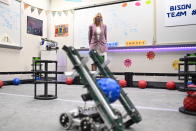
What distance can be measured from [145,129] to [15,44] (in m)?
4.21

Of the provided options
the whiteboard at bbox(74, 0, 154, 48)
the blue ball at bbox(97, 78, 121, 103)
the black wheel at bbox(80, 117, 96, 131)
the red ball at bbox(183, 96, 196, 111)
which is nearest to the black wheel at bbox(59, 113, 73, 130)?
the black wheel at bbox(80, 117, 96, 131)

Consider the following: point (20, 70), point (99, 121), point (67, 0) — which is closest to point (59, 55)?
point (20, 70)

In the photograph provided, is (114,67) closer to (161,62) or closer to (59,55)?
(161,62)

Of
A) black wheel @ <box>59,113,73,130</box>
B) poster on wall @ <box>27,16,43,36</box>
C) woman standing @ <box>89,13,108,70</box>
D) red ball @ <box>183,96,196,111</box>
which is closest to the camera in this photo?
black wheel @ <box>59,113,73,130</box>

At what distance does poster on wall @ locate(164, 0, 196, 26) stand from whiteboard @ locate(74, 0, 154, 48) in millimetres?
365

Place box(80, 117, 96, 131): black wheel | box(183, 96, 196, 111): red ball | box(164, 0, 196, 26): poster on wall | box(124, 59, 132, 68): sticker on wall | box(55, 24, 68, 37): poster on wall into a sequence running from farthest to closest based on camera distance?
box(55, 24, 68, 37): poster on wall
box(124, 59, 132, 68): sticker on wall
box(164, 0, 196, 26): poster on wall
box(183, 96, 196, 111): red ball
box(80, 117, 96, 131): black wheel

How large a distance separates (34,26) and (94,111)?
14.9 ft

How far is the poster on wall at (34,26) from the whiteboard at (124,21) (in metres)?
1.25

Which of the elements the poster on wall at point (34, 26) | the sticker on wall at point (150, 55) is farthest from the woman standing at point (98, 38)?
the poster on wall at point (34, 26)

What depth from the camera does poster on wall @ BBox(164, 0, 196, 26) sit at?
151 inches

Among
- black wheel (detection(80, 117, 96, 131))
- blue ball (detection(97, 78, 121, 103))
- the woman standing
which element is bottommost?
black wheel (detection(80, 117, 96, 131))

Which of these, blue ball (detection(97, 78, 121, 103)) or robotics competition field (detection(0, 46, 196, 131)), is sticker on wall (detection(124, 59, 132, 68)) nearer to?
robotics competition field (detection(0, 46, 196, 131))

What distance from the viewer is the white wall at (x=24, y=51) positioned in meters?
4.43

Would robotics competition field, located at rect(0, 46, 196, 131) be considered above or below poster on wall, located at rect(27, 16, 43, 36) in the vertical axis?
below
